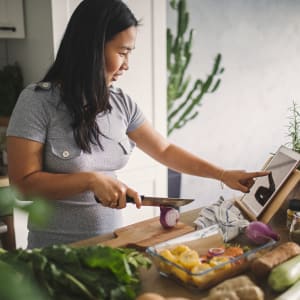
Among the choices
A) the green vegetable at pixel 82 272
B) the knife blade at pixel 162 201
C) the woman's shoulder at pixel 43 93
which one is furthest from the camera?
the woman's shoulder at pixel 43 93

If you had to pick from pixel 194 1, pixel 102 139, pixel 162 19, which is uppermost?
pixel 194 1

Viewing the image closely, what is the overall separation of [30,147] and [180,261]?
22.2 inches

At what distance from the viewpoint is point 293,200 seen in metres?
1.15

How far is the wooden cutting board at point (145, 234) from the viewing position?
1071 mm

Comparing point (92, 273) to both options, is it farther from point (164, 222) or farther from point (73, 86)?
point (73, 86)

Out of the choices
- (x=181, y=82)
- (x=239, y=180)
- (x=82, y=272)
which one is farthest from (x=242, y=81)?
(x=82, y=272)

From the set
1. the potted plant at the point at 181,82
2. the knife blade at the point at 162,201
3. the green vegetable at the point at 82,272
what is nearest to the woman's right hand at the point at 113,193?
the knife blade at the point at 162,201

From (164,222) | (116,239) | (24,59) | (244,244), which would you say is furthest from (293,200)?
(24,59)

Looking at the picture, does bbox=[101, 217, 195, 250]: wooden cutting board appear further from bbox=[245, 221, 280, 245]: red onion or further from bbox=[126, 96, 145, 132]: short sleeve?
bbox=[126, 96, 145, 132]: short sleeve

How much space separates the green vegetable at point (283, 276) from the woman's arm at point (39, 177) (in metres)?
0.38

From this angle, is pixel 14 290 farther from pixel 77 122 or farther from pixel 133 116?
pixel 133 116

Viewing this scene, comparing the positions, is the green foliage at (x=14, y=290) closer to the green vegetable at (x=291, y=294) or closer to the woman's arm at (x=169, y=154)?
the green vegetable at (x=291, y=294)

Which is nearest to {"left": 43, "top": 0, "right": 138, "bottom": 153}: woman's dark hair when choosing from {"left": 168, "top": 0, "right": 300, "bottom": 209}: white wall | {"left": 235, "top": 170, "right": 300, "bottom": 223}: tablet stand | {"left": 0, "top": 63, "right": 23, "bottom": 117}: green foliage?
{"left": 235, "top": 170, "right": 300, "bottom": 223}: tablet stand

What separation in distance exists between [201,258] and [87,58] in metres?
0.69
